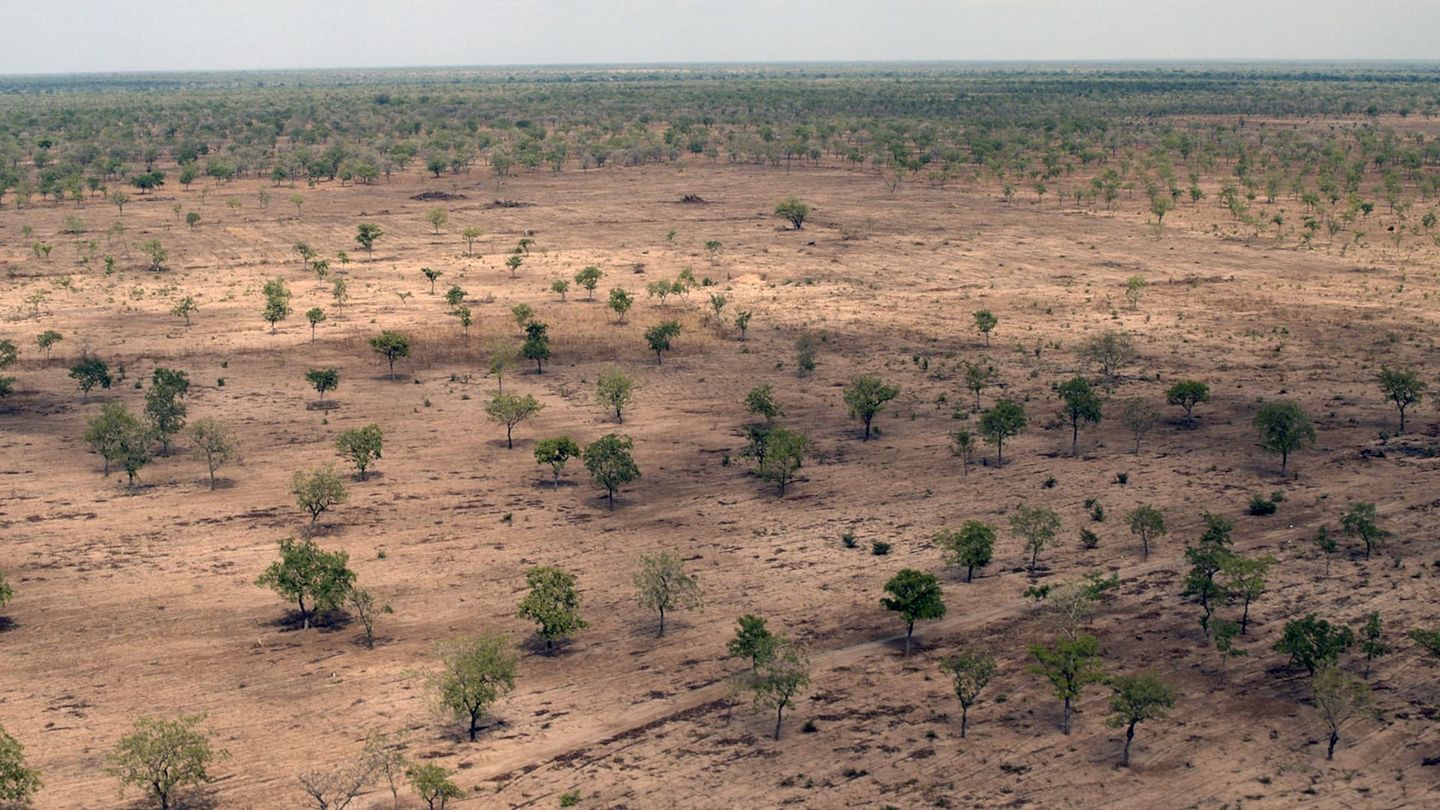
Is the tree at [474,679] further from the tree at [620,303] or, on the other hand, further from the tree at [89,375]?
the tree at [620,303]

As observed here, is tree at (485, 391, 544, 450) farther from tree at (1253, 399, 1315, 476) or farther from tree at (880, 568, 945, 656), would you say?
tree at (1253, 399, 1315, 476)

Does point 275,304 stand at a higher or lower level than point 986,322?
higher

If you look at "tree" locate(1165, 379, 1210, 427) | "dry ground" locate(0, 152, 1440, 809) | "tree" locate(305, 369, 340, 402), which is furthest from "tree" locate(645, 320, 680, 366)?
"tree" locate(1165, 379, 1210, 427)

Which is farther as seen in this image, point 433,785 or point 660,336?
point 660,336

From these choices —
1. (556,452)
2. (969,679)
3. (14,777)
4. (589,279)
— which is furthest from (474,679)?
(589,279)

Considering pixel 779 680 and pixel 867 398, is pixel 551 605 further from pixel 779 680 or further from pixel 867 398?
pixel 867 398

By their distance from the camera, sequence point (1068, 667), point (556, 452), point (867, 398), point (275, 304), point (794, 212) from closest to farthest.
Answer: point (1068, 667), point (556, 452), point (867, 398), point (275, 304), point (794, 212)
